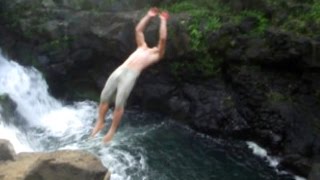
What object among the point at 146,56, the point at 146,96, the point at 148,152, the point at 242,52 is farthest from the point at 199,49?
the point at 146,56

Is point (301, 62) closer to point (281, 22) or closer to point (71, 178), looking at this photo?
point (281, 22)

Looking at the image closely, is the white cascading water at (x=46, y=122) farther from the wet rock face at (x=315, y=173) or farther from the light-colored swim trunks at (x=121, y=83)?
the light-colored swim trunks at (x=121, y=83)

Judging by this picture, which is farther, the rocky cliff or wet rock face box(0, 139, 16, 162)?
the rocky cliff

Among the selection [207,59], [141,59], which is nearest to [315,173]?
[207,59]

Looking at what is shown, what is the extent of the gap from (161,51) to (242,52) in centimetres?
952

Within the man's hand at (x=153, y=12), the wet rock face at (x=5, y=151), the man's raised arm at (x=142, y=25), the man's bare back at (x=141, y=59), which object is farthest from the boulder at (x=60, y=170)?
the man's hand at (x=153, y=12)

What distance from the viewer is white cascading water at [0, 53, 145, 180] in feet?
54.0

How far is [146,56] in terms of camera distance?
29.4 feet

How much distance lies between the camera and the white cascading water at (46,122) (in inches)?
648

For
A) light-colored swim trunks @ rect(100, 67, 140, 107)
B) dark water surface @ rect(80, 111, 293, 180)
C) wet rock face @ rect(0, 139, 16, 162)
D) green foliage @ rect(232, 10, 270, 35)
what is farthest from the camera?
green foliage @ rect(232, 10, 270, 35)

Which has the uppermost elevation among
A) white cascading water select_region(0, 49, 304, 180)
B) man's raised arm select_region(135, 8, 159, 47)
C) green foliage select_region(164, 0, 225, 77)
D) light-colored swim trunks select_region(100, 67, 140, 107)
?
man's raised arm select_region(135, 8, 159, 47)

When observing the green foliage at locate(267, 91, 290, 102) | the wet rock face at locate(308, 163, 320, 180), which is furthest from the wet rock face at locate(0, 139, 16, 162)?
the green foliage at locate(267, 91, 290, 102)

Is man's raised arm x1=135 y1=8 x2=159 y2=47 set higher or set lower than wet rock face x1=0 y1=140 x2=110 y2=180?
higher

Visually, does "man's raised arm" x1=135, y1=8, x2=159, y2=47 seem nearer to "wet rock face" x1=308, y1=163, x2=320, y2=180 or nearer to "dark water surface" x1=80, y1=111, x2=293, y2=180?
"dark water surface" x1=80, y1=111, x2=293, y2=180
